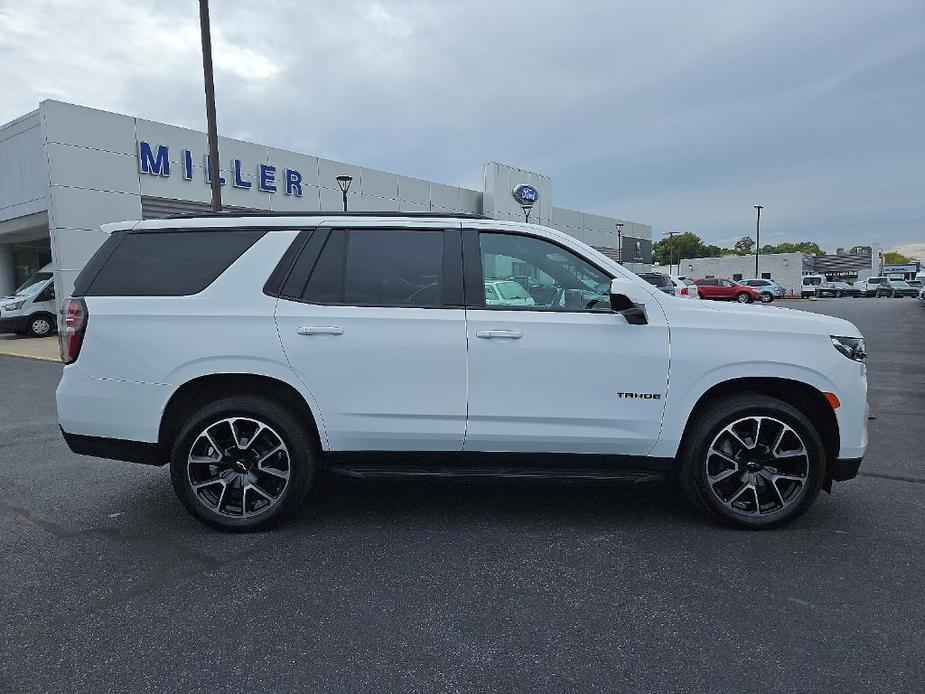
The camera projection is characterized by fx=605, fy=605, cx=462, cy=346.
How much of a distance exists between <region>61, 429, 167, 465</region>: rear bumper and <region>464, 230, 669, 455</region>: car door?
1.93m

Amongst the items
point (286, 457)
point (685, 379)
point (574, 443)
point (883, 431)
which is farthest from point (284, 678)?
point (883, 431)

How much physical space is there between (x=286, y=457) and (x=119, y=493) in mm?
1683

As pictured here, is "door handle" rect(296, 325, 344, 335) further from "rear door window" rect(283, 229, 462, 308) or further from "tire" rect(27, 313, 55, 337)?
"tire" rect(27, 313, 55, 337)

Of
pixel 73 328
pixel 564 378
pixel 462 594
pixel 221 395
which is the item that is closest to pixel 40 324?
pixel 73 328

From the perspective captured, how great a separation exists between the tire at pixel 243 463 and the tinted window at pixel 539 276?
4.90 ft

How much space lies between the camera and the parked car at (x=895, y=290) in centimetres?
5391

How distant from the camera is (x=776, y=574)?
311cm

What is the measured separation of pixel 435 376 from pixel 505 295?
25.6 inches

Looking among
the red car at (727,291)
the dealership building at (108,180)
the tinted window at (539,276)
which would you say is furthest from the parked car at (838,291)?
the tinted window at (539,276)

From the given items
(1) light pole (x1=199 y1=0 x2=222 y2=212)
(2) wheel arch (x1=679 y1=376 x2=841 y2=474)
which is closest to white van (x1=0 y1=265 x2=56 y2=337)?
(1) light pole (x1=199 y1=0 x2=222 y2=212)

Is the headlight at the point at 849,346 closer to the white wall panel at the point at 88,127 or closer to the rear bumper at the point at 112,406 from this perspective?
the rear bumper at the point at 112,406

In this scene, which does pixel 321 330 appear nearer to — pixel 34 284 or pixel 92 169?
pixel 92 169

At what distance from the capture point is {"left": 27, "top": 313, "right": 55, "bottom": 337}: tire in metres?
18.3

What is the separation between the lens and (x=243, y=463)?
12.0 ft
